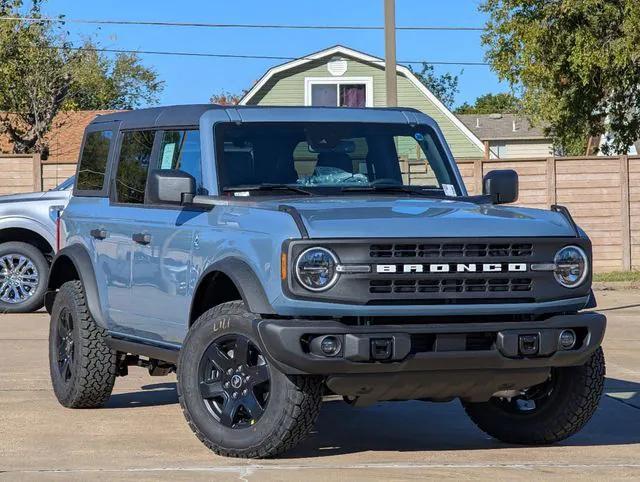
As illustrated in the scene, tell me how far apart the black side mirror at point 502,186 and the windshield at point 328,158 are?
32cm

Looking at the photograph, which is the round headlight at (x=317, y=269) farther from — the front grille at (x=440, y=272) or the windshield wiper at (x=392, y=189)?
the windshield wiper at (x=392, y=189)

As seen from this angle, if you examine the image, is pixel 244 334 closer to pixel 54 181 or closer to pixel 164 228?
pixel 164 228

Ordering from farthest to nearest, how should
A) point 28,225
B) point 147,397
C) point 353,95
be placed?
point 353,95, point 28,225, point 147,397

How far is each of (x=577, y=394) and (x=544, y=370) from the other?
514mm

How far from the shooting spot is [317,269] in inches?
275

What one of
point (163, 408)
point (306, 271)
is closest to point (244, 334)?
point (306, 271)

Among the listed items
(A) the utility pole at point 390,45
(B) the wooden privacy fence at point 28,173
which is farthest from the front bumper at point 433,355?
(B) the wooden privacy fence at point 28,173

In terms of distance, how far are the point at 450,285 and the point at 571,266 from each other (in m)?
0.72

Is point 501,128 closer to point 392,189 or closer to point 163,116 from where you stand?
point 163,116

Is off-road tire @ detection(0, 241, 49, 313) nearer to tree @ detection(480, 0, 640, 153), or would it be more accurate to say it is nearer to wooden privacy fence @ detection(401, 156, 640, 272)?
wooden privacy fence @ detection(401, 156, 640, 272)

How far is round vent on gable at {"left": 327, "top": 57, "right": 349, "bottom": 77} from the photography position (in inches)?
1688

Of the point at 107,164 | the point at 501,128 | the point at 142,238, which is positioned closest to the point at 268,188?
the point at 142,238

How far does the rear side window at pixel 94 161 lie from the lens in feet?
31.9

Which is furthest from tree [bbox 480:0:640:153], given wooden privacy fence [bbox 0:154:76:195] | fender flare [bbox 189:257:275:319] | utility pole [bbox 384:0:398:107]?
fender flare [bbox 189:257:275:319]
